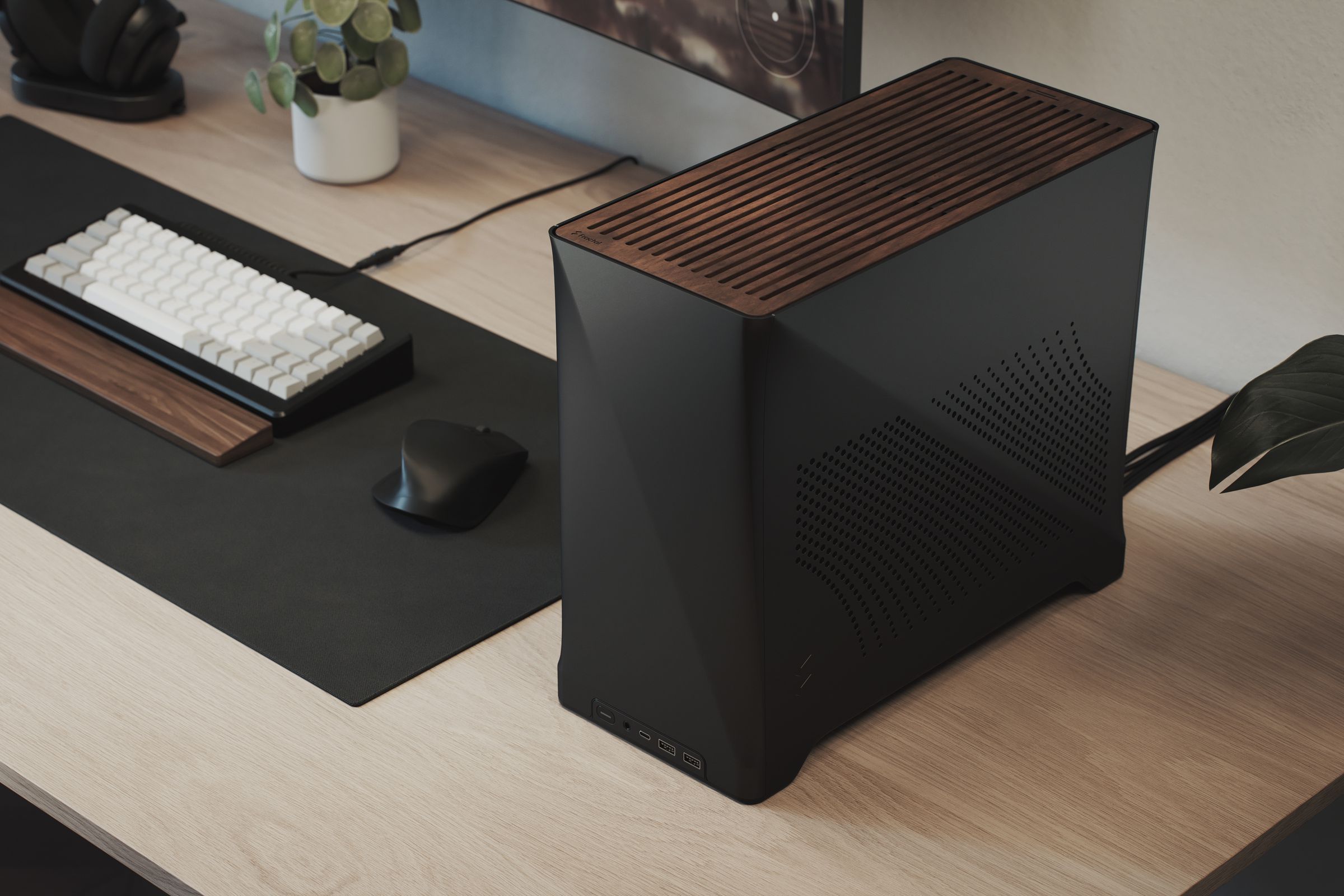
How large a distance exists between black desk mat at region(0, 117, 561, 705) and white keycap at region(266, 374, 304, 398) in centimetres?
3

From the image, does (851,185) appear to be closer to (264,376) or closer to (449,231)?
(264,376)

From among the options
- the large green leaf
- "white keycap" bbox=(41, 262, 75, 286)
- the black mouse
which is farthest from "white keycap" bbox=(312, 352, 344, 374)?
the large green leaf

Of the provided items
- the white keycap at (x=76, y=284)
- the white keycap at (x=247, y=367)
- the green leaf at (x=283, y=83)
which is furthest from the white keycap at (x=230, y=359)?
the green leaf at (x=283, y=83)

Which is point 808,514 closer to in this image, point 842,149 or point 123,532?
point 842,149

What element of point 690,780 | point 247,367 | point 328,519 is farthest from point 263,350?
point 690,780

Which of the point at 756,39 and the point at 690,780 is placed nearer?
the point at 690,780

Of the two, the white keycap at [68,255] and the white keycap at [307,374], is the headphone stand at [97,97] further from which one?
the white keycap at [307,374]

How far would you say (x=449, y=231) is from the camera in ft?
3.71

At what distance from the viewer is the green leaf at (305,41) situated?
3.64ft

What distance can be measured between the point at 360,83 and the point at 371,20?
53 mm

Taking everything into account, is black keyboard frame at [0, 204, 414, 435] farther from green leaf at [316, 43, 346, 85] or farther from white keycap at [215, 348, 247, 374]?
green leaf at [316, 43, 346, 85]

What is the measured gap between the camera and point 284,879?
23.9 inches

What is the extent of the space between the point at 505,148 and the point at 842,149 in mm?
636

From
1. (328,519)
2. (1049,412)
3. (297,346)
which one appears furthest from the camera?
(297,346)
